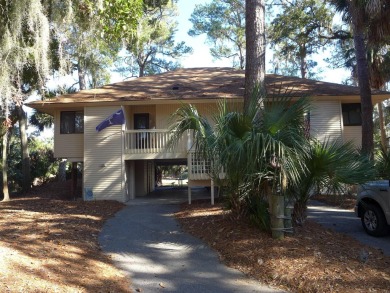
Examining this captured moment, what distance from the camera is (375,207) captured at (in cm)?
822

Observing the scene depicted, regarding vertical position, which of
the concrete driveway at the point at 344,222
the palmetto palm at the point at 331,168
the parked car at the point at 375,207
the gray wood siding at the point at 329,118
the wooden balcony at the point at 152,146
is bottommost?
the concrete driveway at the point at 344,222

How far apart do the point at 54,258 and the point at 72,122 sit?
41.4 ft

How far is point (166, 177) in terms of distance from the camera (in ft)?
185

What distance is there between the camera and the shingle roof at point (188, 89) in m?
16.7

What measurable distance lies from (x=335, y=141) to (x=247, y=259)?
2.89 metres

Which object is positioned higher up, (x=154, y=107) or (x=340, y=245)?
(x=154, y=107)

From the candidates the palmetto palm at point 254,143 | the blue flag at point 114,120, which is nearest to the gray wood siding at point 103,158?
the blue flag at point 114,120

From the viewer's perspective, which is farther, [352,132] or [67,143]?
[67,143]

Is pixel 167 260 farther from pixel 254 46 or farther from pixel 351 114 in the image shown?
pixel 351 114

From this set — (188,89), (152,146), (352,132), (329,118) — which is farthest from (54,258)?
(352,132)

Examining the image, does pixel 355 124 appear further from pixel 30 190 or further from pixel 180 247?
pixel 30 190

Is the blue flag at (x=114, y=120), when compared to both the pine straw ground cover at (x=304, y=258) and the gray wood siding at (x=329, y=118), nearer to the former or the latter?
the gray wood siding at (x=329, y=118)

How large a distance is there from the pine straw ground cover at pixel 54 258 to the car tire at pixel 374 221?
5.36 m

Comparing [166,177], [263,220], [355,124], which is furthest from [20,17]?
[166,177]
